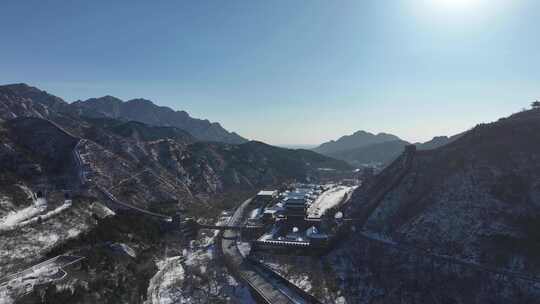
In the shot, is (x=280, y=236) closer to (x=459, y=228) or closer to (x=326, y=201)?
(x=459, y=228)

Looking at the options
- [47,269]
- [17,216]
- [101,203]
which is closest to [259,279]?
[47,269]

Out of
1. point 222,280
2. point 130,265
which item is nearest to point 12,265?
point 130,265

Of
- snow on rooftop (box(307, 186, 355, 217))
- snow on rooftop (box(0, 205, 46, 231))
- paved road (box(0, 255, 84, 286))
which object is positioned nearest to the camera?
paved road (box(0, 255, 84, 286))

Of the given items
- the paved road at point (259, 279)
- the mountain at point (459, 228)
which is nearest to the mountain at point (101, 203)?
the paved road at point (259, 279)

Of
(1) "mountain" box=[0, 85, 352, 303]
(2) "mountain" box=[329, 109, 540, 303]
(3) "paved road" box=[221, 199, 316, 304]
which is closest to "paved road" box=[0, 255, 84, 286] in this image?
(1) "mountain" box=[0, 85, 352, 303]

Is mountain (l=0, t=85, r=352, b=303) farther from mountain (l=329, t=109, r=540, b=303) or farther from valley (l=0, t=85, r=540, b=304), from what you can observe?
mountain (l=329, t=109, r=540, b=303)
